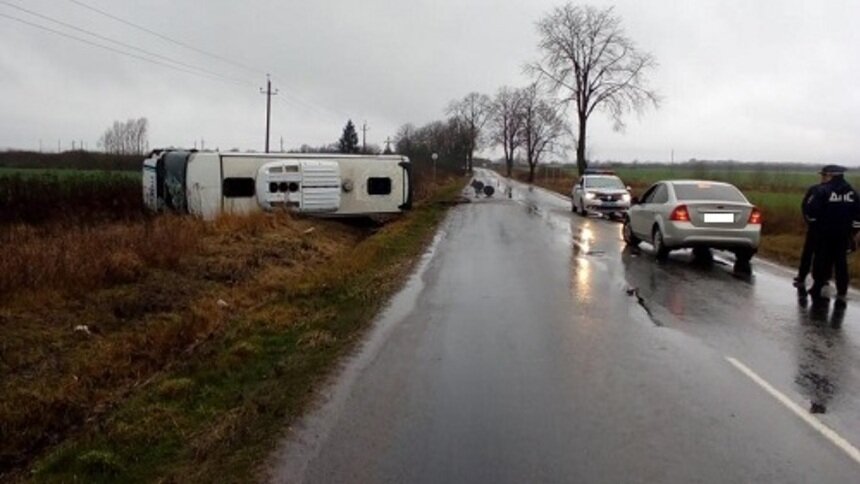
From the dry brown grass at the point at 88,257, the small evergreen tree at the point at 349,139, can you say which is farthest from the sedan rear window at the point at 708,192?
the small evergreen tree at the point at 349,139

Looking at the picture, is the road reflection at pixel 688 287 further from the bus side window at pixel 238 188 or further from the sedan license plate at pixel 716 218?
the bus side window at pixel 238 188

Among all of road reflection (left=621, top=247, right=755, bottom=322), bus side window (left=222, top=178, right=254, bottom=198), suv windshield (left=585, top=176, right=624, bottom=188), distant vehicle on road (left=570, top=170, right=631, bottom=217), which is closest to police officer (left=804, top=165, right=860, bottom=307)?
road reflection (left=621, top=247, right=755, bottom=322)

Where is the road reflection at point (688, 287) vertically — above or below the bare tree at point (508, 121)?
below

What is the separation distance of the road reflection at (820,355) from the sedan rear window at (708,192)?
15.6 feet

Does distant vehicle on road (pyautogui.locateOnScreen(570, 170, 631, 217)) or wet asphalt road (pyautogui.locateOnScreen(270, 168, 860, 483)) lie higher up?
distant vehicle on road (pyautogui.locateOnScreen(570, 170, 631, 217))

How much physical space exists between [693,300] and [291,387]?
6.19m

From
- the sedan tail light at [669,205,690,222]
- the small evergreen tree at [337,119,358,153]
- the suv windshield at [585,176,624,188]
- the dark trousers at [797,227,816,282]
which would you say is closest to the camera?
the dark trousers at [797,227,816,282]

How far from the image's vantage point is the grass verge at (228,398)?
452 cm

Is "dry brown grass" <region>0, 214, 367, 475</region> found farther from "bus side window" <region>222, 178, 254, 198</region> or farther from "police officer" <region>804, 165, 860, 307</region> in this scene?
"police officer" <region>804, 165, 860, 307</region>

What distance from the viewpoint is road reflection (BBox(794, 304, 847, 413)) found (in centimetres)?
588

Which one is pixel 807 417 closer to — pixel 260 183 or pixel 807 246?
pixel 807 246

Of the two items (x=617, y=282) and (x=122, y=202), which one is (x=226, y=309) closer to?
(x=617, y=282)

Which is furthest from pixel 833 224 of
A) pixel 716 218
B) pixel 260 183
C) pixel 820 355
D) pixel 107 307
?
pixel 260 183

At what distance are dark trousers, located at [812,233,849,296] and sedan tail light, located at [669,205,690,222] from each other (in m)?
3.12
